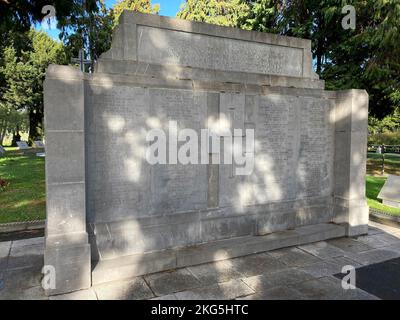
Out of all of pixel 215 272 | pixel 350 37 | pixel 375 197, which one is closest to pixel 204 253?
pixel 215 272

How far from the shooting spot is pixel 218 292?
5.02 m

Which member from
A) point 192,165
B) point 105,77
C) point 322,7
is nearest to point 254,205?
point 192,165

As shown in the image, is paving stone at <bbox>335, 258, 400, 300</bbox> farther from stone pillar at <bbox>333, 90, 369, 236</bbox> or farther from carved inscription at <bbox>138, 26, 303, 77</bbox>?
carved inscription at <bbox>138, 26, 303, 77</bbox>

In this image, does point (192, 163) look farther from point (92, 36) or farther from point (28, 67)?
point (28, 67)

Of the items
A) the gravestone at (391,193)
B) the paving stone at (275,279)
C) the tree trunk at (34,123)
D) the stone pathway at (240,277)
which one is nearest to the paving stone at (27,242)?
the stone pathway at (240,277)

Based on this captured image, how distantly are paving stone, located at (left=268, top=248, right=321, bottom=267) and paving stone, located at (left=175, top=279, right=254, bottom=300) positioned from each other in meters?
1.42

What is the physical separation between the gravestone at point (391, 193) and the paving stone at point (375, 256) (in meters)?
4.04

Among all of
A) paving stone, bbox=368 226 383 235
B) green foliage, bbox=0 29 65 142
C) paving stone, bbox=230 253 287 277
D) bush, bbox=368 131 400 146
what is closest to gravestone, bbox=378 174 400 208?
paving stone, bbox=368 226 383 235

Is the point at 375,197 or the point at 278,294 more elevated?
the point at 375,197

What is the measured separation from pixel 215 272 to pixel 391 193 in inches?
308

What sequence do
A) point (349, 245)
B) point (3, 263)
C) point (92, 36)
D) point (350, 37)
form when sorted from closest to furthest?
point (3, 263)
point (349, 245)
point (350, 37)
point (92, 36)

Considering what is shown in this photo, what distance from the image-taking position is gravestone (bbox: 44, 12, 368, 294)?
205 inches

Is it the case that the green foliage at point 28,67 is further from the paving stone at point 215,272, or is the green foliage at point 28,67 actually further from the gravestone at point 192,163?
the paving stone at point 215,272

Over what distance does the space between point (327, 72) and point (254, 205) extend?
38.8 feet
